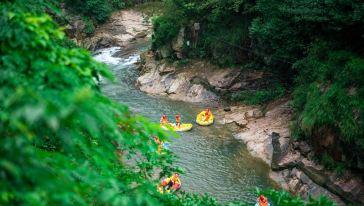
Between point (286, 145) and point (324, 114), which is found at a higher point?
point (324, 114)

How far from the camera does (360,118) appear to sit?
11.2 m

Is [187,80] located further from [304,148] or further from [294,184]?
[294,184]

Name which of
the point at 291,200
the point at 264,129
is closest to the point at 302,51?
the point at 264,129

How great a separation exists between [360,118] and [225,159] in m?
5.32

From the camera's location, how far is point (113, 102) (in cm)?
349

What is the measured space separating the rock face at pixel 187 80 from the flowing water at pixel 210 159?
2.88 feet

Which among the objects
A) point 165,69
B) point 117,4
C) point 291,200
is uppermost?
point 291,200

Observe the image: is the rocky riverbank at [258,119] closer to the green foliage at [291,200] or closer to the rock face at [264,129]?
the rock face at [264,129]

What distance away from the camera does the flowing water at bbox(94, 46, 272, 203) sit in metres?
13.0

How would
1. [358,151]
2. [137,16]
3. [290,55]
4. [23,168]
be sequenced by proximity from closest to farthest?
[23,168] < [358,151] < [290,55] < [137,16]

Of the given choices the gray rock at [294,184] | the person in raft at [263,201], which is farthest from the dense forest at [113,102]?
the person in raft at [263,201]

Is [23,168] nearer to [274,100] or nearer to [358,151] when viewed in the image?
[358,151]

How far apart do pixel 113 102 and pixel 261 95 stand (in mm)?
15788

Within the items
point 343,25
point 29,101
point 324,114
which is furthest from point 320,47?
point 29,101
